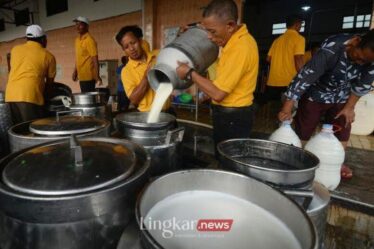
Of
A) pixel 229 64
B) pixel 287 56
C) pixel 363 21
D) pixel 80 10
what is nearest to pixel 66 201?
pixel 229 64

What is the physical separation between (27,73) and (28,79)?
0.09 m

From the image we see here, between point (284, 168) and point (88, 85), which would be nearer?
point (284, 168)

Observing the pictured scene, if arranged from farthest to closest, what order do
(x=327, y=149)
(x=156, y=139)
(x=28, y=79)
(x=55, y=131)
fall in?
(x=28, y=79) < (x=327, y=149) < (x=156, y=139) < (x=55, y=131)

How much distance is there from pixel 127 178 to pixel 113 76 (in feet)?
27.0

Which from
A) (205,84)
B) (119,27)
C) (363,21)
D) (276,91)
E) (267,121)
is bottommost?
(267,121)

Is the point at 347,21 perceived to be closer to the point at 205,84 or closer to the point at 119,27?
the point at 119,27

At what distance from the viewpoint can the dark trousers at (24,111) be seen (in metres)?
2.96

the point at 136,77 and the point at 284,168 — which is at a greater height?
the point at 136,77

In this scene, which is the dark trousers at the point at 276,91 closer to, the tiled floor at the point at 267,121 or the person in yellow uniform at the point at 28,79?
the tiled floor at the point at 267,121

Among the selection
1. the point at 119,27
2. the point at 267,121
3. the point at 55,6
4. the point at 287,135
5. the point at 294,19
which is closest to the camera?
the point at 287,135

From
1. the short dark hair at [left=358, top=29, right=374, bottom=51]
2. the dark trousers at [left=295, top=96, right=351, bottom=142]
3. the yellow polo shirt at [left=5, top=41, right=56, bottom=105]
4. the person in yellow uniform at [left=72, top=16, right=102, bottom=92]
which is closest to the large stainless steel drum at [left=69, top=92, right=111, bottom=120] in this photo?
the yellow polo shirt at [left=5, top=41, right=56, bottom=105]

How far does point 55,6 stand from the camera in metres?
12.0

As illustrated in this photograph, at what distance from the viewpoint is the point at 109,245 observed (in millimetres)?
889

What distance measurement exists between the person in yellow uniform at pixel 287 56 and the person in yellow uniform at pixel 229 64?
270cm
